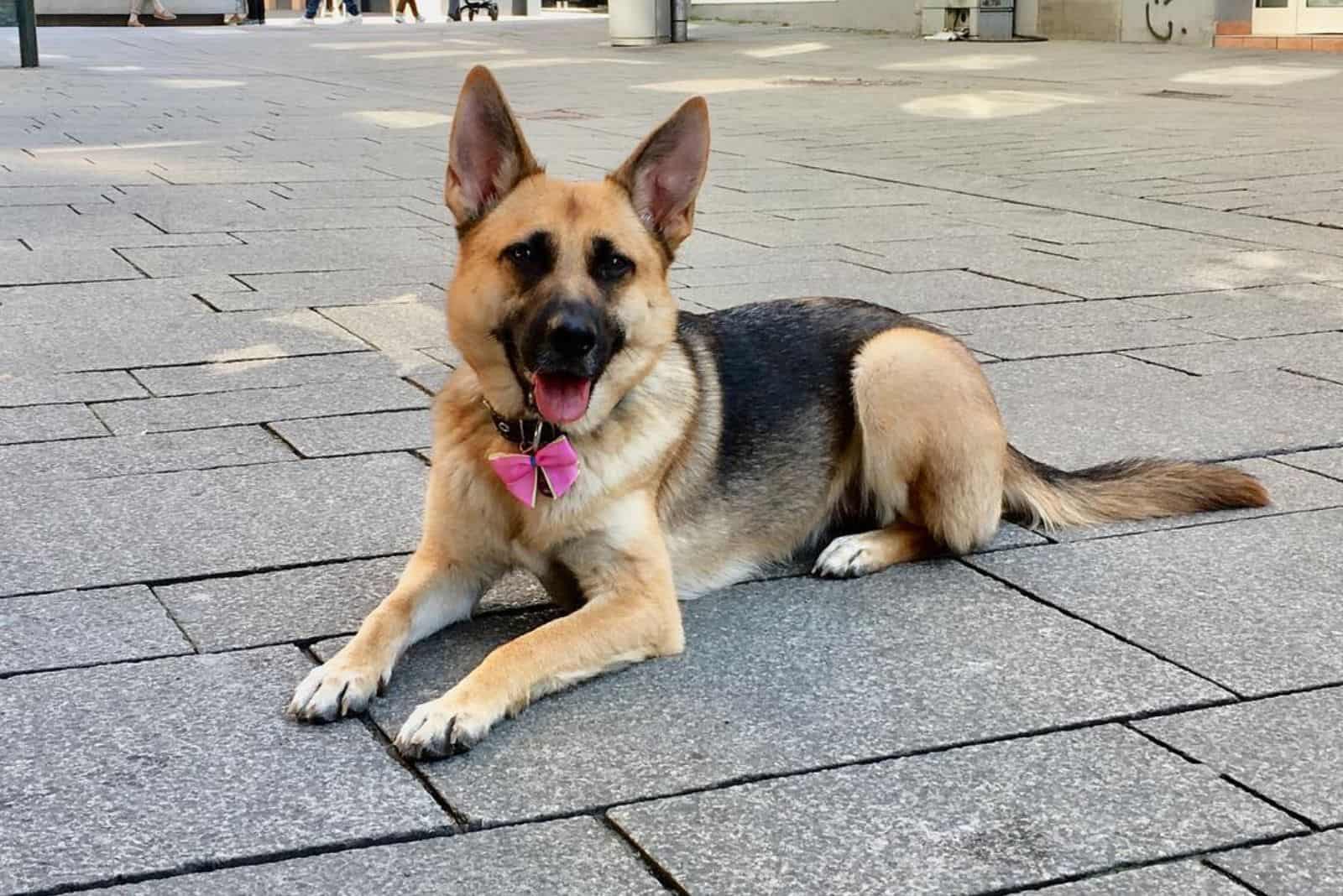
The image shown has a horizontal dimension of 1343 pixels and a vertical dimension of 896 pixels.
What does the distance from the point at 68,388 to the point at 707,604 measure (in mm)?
3036

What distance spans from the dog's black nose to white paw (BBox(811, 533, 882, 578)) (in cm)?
109

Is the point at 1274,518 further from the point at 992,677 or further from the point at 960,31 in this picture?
the point at 960,31

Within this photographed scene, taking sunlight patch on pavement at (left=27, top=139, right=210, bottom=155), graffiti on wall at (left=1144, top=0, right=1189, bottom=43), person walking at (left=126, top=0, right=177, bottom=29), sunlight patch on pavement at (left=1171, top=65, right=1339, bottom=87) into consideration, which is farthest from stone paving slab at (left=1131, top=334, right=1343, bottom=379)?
person walking at (left=126, top=0, right=177, bottom=29)

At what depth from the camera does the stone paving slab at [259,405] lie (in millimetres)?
5863

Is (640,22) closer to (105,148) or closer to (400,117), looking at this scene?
(400,117)

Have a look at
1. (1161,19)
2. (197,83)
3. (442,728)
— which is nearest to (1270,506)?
(442,728)

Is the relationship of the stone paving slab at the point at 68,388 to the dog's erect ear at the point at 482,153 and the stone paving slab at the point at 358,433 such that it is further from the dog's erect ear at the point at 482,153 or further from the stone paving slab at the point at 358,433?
the dog's erect ear at the point at 482,153

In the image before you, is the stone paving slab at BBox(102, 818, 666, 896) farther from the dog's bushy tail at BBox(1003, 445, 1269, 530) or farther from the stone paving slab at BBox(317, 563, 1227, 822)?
the dog's bushy tail at BBox(1003, 445, 1269, 530)

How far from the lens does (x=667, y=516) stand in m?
4.34

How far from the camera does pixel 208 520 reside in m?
4.83

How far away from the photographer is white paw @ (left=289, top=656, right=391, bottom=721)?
352 centimetres

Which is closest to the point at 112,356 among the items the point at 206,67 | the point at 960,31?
the point at 206,67

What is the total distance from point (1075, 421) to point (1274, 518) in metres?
1.16

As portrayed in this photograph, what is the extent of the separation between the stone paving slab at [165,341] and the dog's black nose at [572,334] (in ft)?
10.9
